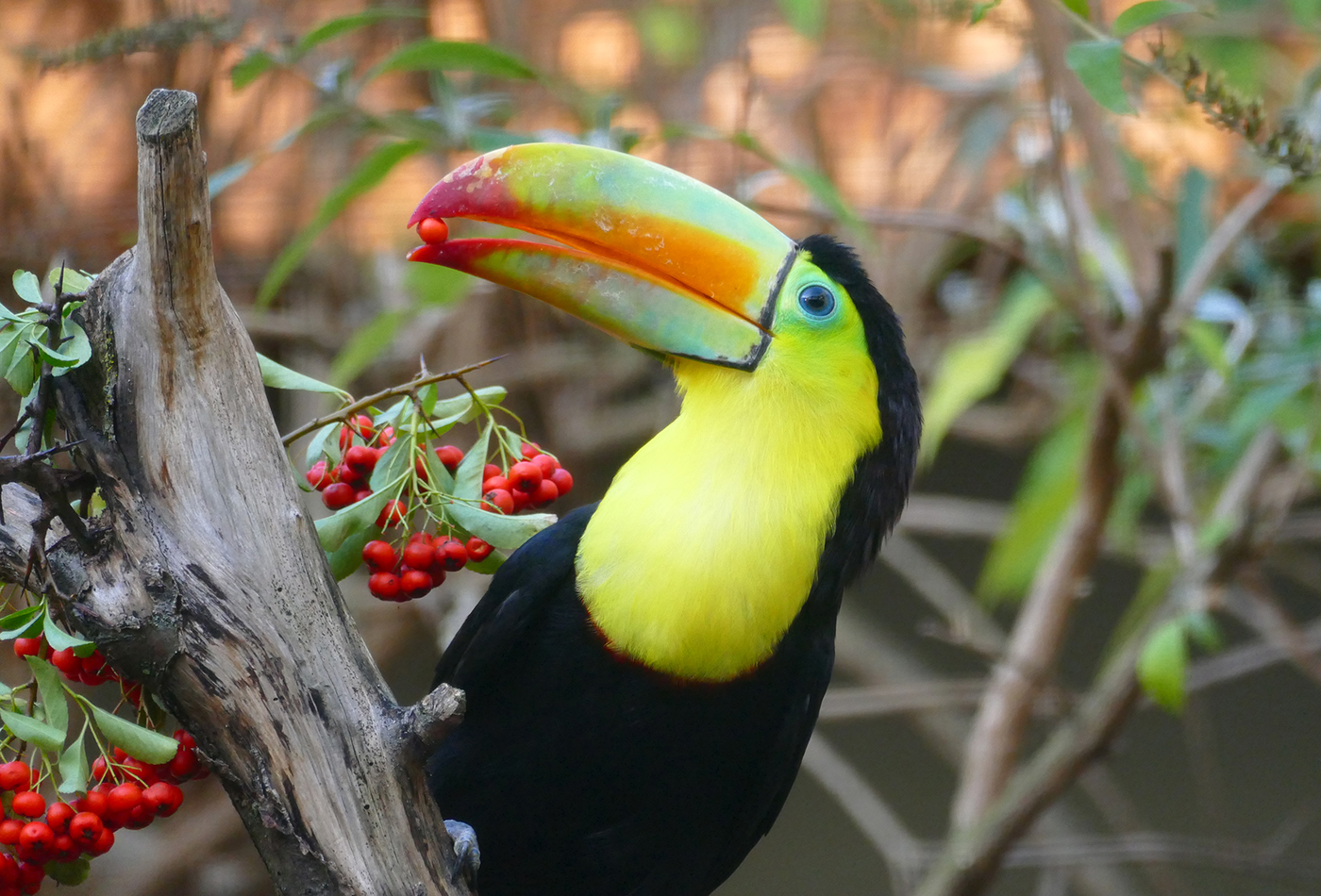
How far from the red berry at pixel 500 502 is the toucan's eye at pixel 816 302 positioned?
0.46 meters

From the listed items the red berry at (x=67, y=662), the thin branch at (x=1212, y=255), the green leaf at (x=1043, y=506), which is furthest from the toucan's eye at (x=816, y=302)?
the green leaf at (x=1043, y=506)

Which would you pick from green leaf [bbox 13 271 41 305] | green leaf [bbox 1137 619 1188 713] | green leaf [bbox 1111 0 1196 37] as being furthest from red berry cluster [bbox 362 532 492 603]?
green leaf [bbox 1137 619 1188 713]

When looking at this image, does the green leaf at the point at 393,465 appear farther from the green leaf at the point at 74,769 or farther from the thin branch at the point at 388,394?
the green leaf at the point at 74,769

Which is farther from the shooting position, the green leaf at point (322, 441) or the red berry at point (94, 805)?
the green leaf at point (322, 441)

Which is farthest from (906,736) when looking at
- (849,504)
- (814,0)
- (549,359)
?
(849,504)

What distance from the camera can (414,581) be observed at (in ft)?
4.91

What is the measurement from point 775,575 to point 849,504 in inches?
5.6

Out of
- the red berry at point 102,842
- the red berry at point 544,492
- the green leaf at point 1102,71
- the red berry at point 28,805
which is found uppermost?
the green leaf at point 1102,71

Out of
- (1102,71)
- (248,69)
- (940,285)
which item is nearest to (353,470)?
(248,69)

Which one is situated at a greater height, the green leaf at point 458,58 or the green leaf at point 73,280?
the green leaf at point 458,58

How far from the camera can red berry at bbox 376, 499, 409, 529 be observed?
146cm

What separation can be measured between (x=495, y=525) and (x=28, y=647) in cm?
50

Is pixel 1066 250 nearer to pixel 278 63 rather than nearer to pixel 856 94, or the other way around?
pixel 856 94

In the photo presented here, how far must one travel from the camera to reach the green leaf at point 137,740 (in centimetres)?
121
